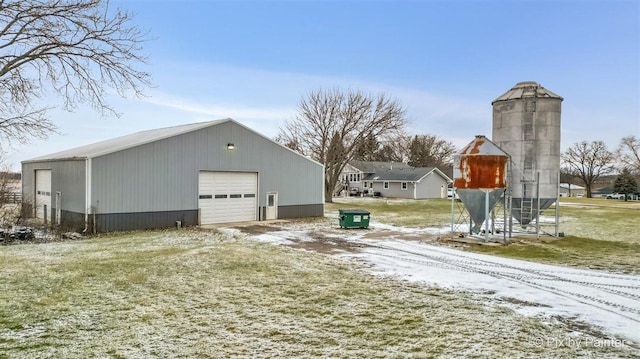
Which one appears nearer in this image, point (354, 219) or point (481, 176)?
point (481, 176)

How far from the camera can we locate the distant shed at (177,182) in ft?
48.6

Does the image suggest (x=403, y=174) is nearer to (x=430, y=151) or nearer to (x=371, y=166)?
(x=371, y=166)

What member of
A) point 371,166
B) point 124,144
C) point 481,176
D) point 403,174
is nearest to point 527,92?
point 481,176

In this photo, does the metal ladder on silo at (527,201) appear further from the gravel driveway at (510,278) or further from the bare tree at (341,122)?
the bare tree at (341,122)

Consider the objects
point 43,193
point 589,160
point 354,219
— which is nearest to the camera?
point 354,219

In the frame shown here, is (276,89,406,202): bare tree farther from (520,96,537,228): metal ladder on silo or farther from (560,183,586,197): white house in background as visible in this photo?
(560,183,586,197): white house in background

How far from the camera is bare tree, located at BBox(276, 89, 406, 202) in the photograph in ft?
114

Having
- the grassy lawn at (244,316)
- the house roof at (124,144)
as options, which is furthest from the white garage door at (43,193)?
the grassy lawn at (244,316)

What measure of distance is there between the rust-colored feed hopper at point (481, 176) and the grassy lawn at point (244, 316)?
6.59m

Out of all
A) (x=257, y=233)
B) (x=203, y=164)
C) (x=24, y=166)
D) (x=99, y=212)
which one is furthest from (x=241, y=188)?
(x=24, y=166)

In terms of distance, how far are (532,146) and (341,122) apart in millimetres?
21985

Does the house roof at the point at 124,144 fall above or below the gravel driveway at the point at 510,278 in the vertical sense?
above

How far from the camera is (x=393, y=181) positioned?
1837 inches

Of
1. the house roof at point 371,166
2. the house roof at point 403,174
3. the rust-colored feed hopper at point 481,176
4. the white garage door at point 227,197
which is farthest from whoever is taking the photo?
the house roof at point 371,166
